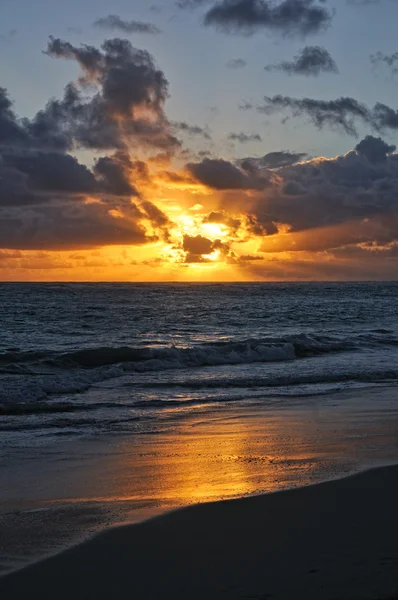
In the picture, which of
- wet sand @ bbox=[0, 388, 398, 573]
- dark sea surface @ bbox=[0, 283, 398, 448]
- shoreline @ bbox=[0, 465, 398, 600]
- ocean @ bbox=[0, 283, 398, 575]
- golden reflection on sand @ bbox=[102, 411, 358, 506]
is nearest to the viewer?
shoreline @ bbox=[0, 465, 398, 600]

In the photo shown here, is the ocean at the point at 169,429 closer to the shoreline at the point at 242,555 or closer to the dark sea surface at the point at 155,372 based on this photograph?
the dark sea surface at the point at 155,372

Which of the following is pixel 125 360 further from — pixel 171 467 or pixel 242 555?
pixel 242 555

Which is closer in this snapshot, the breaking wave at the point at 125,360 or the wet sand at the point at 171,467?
the wet sand at the point at 171,467

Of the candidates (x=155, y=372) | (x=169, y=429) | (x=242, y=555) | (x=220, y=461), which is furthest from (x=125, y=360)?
(x=242, y=555)

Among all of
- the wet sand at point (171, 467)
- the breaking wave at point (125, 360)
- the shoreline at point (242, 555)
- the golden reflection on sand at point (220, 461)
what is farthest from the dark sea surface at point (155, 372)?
the shoreline at point (242, 555)

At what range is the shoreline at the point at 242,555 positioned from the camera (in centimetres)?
491

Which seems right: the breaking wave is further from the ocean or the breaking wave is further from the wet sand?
the wet sand

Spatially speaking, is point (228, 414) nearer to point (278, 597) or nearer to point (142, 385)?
point (142, 385)

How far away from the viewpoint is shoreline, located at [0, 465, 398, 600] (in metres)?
4.91

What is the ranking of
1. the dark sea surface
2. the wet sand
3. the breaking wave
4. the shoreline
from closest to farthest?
the shoreline → the wet sand → the dark sea surface → the breaking wave

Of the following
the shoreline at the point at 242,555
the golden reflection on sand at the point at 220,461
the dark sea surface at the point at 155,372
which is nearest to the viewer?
the shoreline at the point at 242,555

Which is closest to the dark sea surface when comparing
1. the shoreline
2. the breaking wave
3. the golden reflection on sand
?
the breaking wave

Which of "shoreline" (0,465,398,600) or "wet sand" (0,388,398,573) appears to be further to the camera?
"wet sand" (0,388,398,573)

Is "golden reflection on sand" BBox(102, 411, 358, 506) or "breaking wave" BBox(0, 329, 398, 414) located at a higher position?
"golden reflection on sand" BBox(102, 411, 358, 506)
